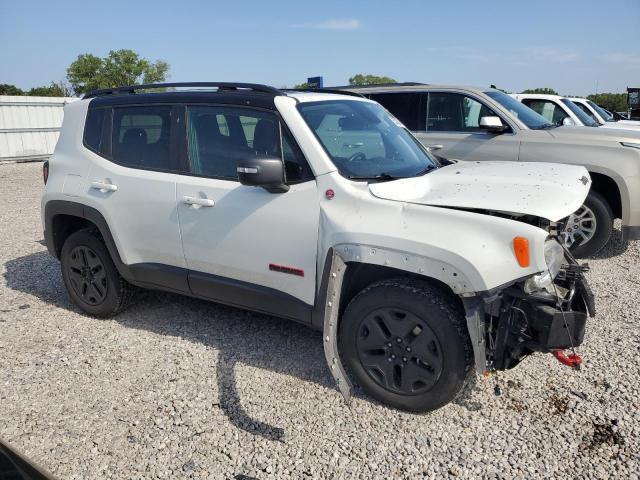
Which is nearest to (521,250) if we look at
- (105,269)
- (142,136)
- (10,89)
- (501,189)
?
(501,189)

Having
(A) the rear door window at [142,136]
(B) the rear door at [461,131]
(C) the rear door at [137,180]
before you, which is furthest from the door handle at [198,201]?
(B) the rear door at [461,131]

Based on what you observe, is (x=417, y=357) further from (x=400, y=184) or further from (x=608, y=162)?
(x=608, y=162)

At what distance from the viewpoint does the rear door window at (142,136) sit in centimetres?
398

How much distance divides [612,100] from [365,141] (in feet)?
138

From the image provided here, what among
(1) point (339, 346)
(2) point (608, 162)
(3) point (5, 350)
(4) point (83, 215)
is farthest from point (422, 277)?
(2) point (608, 162)

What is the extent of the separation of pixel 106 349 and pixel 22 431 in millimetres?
1035

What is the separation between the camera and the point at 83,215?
4.36 meters

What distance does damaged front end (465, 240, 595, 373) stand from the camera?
2.78m

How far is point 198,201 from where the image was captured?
3691 millimetres

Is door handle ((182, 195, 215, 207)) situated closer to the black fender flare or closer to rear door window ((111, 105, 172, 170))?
rear door window ((111, 105, 172, 170))

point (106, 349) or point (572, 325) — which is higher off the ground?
point (572, 325)

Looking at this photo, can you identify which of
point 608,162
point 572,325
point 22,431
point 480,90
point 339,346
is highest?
point 480,90

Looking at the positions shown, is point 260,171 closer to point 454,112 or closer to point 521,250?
point 521,250

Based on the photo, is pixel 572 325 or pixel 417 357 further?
pixel 417 357
